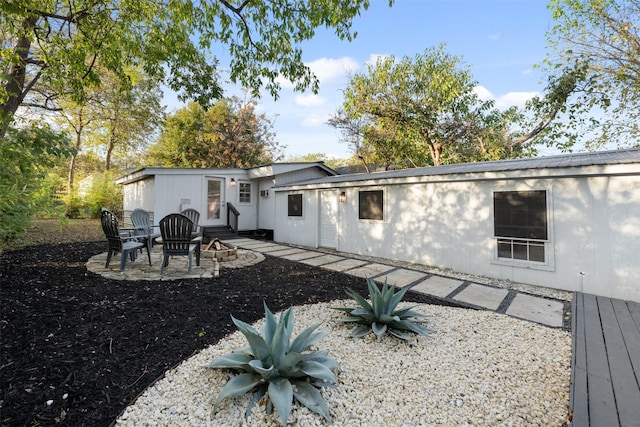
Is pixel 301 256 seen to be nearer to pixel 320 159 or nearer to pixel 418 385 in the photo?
pixel 418 385

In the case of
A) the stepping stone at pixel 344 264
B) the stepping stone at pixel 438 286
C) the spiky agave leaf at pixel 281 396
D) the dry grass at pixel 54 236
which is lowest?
the stepping stone at pixel 438 286

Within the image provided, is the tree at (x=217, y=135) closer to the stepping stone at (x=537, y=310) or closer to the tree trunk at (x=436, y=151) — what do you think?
the tree trunk at (x=436, y=151)

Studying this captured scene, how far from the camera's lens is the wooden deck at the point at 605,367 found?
1544 mm

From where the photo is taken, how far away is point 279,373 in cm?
175

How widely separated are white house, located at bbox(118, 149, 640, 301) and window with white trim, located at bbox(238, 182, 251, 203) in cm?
226

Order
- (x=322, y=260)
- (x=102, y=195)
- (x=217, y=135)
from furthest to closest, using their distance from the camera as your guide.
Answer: (x=217, y=135) < (x=102, y=195) < (x=322, y=260)

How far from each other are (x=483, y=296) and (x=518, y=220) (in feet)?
5.62

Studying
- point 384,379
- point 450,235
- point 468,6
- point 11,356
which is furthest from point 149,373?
point 468,6

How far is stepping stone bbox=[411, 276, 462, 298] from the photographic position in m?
4.21

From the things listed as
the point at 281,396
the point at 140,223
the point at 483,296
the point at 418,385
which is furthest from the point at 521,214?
the point at 140,223

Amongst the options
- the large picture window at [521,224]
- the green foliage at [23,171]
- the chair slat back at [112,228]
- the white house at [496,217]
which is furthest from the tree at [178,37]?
the large picture window at [521,224]

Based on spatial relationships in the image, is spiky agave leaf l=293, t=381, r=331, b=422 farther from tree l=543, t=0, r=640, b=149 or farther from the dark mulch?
tree l=543, t=0, r=640, b=149

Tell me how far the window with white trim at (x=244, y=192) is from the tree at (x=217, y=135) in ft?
27.4

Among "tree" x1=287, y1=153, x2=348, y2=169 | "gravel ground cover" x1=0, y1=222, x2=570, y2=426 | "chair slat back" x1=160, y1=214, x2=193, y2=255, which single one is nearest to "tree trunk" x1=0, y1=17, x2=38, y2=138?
"chair slat back" x1=160, y1=214, x2=193, y2=255
